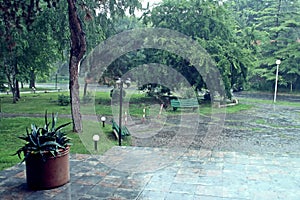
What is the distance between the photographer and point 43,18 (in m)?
9.21

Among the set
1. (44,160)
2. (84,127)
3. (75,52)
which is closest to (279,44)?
(84,127)

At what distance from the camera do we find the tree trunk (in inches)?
266

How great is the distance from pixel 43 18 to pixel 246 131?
6995 millimetres

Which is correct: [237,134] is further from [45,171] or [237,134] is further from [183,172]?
[45,171]

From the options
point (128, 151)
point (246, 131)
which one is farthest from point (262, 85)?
point (128, 151)

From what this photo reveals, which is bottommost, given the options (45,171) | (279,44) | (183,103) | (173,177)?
(173,177)

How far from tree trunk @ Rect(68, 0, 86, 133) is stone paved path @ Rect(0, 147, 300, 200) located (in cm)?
236

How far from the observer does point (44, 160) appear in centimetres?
384

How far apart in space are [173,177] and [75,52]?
13.8 feet

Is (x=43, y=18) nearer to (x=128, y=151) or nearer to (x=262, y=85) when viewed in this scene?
(x=128, y=151)

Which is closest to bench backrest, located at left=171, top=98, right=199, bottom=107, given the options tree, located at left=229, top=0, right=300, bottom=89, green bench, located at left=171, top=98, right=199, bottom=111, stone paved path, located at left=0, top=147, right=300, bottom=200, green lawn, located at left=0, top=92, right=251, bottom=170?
green bench, located at left=171, top=98, right=199, bottom=111

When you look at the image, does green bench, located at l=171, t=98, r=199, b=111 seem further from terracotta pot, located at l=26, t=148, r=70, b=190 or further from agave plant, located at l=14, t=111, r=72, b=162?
terracotta pot, located at l=26, t=148, r=70, b=190

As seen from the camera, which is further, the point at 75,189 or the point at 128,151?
the point at 128,151

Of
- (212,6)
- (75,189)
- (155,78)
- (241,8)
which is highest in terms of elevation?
(241,8)
